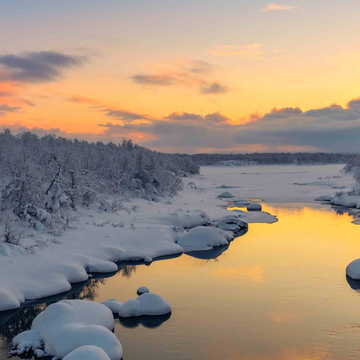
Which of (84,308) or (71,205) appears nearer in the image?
(84,308)

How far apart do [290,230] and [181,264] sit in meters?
10.2

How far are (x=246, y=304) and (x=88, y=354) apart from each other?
255 inches

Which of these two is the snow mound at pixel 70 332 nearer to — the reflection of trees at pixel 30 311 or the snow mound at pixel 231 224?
the reflection of trees at pixel 30 311

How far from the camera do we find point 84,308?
11.8m

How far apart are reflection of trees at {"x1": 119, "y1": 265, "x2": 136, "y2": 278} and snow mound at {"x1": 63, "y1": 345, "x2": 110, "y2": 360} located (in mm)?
8052

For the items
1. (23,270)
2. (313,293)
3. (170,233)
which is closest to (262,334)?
(313,293)

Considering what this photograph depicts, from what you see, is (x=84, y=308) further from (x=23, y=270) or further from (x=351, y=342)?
(x=351, y=342)

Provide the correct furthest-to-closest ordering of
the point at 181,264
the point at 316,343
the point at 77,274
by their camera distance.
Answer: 1. the point at 181,264
2. the point at 77,274
3. the point at 316,343

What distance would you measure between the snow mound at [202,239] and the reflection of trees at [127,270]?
4.17 metres

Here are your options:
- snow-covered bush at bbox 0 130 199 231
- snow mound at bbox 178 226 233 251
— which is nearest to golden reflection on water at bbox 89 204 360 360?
snow mound at bbox 178 226 233 251

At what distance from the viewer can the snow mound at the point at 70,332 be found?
10086 millimetres

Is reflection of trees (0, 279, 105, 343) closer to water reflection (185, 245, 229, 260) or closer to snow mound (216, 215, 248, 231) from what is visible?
water reflection (185, 245, 229, 260)

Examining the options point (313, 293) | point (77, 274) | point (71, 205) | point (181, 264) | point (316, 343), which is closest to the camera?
point (316, 343)

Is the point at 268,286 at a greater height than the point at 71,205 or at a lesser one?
lesser
